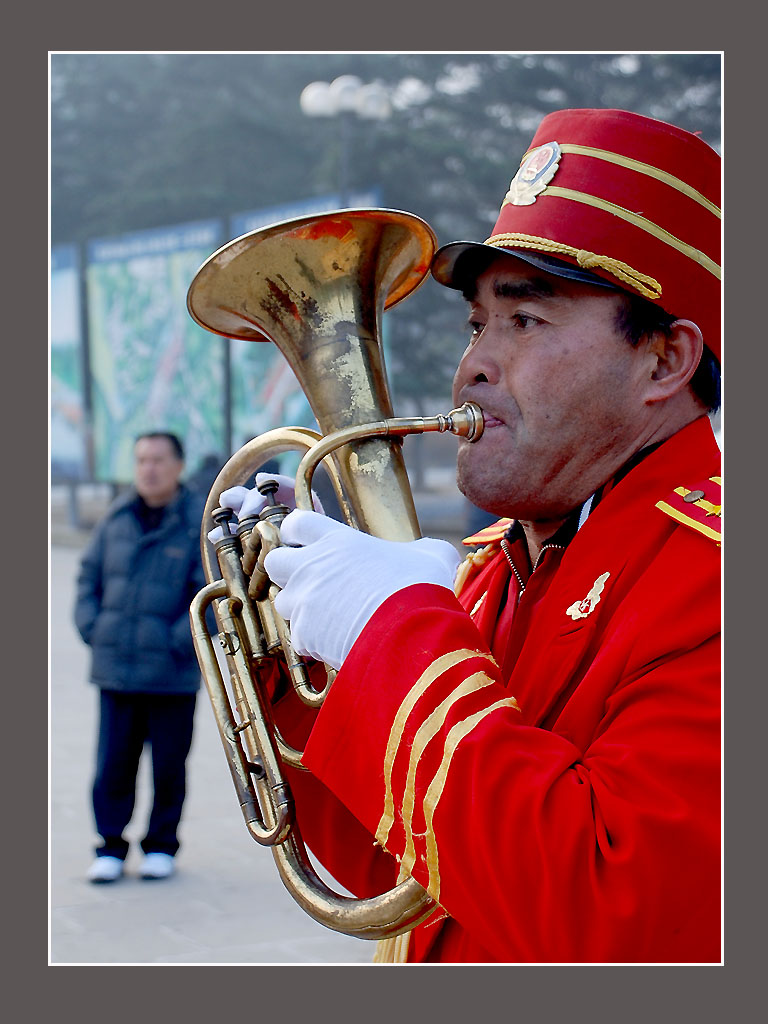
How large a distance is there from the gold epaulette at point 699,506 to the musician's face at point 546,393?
0.15 metres

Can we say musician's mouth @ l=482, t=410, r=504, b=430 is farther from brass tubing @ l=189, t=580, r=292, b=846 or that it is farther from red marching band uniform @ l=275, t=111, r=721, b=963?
brass tubing @ l=189, t=580, r=292, b=846

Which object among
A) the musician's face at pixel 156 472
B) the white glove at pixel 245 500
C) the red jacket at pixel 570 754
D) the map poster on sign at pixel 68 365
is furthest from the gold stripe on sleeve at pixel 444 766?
the map poster on sign at pixel 68 365

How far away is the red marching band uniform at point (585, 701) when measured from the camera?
1.42 metres

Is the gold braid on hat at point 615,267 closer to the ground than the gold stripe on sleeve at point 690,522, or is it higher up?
higher up

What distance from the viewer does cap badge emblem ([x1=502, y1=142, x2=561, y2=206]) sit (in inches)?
73.7

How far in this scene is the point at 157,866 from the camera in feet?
16.4

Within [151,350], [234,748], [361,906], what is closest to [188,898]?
[234,748]

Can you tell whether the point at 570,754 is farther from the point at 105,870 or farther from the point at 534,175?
the point at 105,870

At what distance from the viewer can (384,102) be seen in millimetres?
13445

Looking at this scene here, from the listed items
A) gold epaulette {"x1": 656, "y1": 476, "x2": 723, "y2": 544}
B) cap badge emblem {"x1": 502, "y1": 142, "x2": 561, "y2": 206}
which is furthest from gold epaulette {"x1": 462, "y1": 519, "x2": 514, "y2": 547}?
cap badge emblem {"x1": 502, "y1": 142, "x2": 561, "y2": 206}

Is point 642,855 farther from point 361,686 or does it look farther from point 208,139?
point 208,139

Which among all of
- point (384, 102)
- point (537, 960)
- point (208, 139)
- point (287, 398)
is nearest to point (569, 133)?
point (537, 960)

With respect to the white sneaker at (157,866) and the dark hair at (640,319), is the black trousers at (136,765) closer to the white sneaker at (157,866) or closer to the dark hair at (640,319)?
the white sneaker at (157,866)

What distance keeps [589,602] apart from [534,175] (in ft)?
2.36
